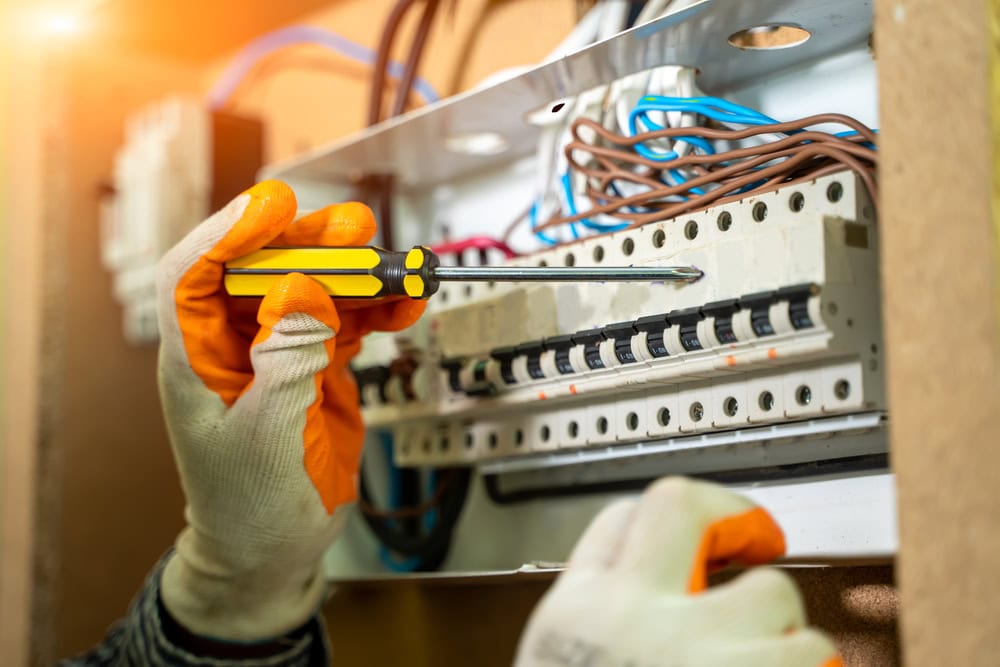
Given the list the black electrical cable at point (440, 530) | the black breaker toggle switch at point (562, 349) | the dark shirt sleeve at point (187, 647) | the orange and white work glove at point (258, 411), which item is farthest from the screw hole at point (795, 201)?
the dark shirt sleeve at point (187, 647)

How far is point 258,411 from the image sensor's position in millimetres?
920

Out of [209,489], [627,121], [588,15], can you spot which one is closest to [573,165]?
[627,121]

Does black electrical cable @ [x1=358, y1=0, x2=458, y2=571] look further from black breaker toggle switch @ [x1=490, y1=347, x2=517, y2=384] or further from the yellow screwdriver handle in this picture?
the yellow screwdriver handle

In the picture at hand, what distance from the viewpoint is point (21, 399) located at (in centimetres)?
147

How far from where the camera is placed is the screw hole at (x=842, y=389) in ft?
2.60

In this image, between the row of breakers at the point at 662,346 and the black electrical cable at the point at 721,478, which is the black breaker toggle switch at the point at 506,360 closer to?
the row of breakers at the point at 662,346

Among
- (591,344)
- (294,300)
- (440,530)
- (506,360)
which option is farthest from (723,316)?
(440,530)

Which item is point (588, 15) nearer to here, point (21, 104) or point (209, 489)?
point (209, 489)

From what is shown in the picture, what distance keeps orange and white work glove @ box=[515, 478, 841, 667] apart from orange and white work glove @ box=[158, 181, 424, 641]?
363 mm

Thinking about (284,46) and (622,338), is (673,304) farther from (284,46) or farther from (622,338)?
(284,46)

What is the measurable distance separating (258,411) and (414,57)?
0.56m

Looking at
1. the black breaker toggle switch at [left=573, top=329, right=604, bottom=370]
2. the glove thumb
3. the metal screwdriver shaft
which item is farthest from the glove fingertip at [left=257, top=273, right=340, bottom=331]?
the black breaker toggle switch at [left=573, top=329, right=604, bottom=370]

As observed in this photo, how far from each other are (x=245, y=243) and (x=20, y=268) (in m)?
0.79

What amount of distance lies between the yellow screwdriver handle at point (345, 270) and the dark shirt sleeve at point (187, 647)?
364 millimetres
